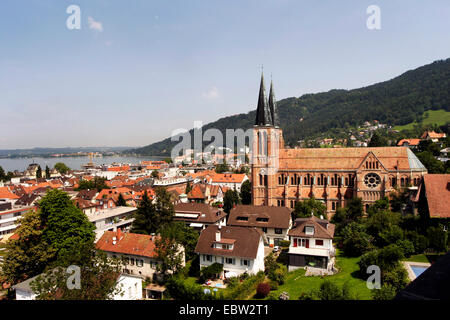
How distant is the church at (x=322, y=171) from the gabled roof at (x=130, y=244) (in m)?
32.2

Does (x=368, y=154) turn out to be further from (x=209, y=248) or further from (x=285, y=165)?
(x=209, y=248)

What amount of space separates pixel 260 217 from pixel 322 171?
21769 mm

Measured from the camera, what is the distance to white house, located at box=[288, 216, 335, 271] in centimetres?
3588

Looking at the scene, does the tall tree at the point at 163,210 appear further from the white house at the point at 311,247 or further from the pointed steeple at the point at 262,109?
the pointed steeple at the point at 262,109

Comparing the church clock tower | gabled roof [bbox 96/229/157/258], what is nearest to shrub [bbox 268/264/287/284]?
gabled roof [bbox 96/229/157/258]

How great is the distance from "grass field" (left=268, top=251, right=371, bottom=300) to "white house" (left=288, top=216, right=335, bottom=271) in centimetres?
129

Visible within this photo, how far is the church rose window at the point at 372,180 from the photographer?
5800 centimetres

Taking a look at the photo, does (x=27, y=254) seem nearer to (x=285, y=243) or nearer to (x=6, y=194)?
(x=285, y=243)

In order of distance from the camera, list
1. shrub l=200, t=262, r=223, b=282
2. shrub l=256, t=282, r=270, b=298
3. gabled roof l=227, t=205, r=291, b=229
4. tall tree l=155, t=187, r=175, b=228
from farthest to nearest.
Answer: tall tree l=155, t=187, r=175, b=228, gabled roof l=227, t=205, r=291, b=229, shrub l=200, t=262, r=223, b=282, shrub l=256, t=282, r=270, b=298

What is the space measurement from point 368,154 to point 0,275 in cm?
5837

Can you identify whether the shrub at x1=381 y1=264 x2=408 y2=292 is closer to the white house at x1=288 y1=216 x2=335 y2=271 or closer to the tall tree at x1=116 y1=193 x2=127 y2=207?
the white house at x1=288 y1=216 x2=335 y2=271

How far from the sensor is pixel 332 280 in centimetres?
3156

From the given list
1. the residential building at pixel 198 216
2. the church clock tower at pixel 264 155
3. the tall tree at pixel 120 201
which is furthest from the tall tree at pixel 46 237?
the church clock tower at pixel 264 155

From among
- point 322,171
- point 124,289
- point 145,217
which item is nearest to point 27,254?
point 124,289
